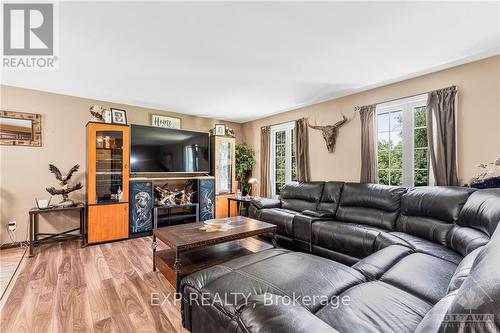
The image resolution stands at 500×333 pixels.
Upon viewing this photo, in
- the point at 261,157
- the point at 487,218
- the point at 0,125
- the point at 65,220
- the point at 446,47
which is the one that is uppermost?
the point at 446,47

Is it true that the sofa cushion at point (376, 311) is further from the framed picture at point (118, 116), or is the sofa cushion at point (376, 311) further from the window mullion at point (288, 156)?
the framed picture at point (118, 116)

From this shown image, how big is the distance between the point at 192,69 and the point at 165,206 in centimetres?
250

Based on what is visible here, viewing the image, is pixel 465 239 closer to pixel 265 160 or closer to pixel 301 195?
pixel 301 195

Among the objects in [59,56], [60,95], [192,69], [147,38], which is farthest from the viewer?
[60,95]

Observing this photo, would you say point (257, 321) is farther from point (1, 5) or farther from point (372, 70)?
point (372, 70)

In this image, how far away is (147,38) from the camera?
2143 mm

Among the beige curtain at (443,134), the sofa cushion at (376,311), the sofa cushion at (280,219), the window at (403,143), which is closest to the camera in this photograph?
the sofa cushion at (376,311)

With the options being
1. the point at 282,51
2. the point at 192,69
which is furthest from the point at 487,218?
the point at 192,69

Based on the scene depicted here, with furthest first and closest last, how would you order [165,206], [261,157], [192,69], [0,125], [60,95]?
[261,157], [165,206], [60,95], [0,125], [192,69]

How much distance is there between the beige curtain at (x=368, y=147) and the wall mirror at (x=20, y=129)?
16.2 ft

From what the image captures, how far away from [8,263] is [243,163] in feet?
13.3

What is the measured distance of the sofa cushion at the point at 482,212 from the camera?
171 cm

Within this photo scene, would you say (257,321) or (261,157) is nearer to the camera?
(257,321)

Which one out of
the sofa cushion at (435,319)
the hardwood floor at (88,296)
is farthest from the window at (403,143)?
the hardwood floor at (88,296)
